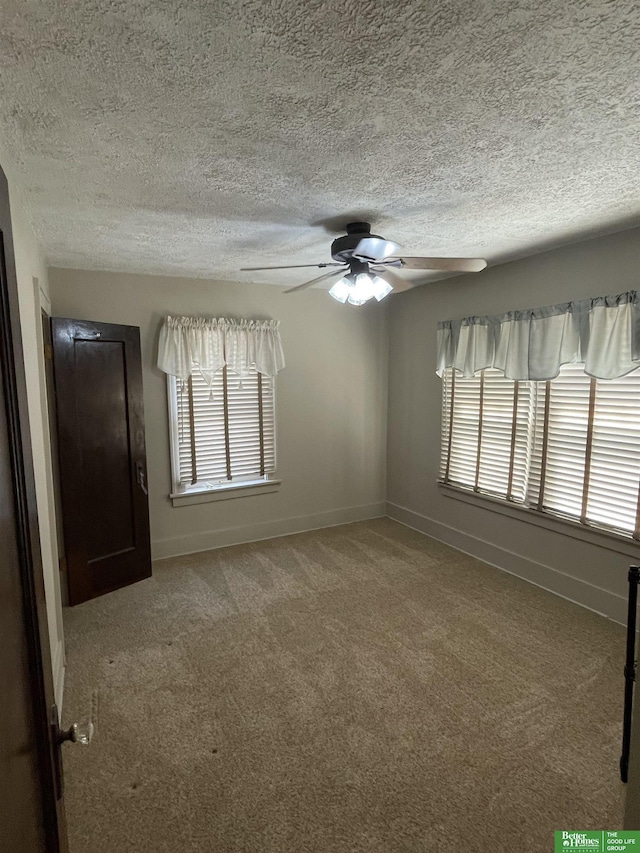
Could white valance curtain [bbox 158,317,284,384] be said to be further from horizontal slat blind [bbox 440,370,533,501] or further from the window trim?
horizontal slat blind [bbox 440,370,533,501]

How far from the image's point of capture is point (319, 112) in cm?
142

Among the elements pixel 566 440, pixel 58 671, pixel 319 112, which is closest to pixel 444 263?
pixel 319 112

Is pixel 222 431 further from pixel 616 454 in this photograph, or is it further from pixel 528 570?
pixel 616 454

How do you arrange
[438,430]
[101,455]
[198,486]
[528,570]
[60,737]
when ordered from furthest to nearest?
1. [438,430]
2. [198,486]
3. [528,570]
4. [101,455]
5. [60,737]

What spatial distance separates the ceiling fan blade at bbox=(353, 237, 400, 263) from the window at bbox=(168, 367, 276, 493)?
198 cm

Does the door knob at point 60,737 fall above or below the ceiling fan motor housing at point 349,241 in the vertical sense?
below

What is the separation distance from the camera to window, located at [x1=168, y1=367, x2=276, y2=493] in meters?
3.91

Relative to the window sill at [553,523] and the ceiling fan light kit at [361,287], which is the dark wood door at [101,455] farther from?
the window sill at [553,523]

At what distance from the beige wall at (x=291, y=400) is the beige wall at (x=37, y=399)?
991 mm

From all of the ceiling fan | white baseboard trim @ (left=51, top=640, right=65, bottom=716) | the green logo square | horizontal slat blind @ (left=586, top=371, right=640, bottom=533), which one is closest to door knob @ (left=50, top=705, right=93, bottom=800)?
white baseboard trim @ (left=51, top=640, right=65, bottom=716)

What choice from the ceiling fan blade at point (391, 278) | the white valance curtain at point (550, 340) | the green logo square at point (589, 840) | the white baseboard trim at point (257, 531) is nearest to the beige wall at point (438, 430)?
the white valance curtain at point (550, 340)

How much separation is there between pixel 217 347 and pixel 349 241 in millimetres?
1927

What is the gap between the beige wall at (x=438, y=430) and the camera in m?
2.89

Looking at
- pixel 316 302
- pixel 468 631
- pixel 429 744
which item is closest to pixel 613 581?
pixel 468 631
